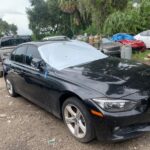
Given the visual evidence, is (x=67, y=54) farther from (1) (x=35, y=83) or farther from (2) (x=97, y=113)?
(2) (x=97, y=113)

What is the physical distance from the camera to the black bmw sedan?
3451 millimetres

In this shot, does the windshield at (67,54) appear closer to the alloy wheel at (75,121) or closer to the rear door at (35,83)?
the rear door at (35,83)

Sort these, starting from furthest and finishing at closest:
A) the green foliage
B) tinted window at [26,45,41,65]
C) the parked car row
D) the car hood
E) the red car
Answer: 1. the green foliage
2. the red car
3. the parked car row
4. tinted window at [26,45,41,65]
5. the car hood

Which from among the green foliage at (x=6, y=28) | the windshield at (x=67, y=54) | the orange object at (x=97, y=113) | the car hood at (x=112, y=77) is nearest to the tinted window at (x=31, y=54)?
the windshield at (x=67, y=54)

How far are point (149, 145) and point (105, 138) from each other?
29.6 inches

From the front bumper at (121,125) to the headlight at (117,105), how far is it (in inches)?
2.4

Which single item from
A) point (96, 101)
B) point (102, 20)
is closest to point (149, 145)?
point (96, 101)

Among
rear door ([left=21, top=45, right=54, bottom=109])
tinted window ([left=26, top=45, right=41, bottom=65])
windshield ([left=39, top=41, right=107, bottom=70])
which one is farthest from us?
tinted window ([left=26, top=45, right=41, bottom=65])

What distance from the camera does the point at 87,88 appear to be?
3715mm

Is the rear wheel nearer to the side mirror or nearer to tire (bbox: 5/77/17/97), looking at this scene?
tire (bbox: 5/77/17/97)

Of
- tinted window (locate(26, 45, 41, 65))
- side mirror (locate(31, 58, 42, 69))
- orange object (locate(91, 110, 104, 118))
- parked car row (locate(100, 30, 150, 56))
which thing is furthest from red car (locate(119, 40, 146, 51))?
orange object (locate(91, 110, 104, 118))

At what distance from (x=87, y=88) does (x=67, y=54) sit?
153cm

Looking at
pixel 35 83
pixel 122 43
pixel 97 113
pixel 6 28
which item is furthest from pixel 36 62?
pixel 6 28

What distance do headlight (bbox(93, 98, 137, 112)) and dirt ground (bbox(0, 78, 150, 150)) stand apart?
695 millimetres
